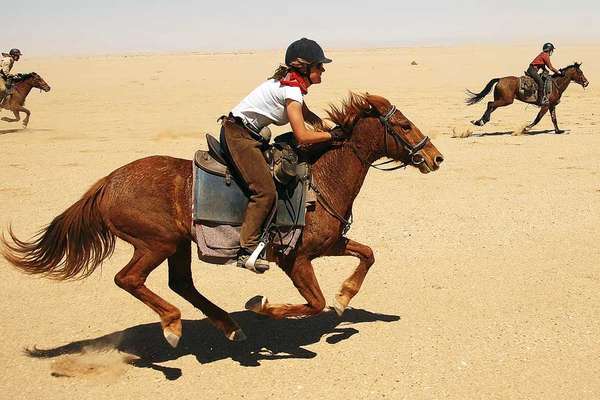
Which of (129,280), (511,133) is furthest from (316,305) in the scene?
(511,133)

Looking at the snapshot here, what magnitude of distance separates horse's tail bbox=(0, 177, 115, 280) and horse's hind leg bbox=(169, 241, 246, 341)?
1.98ft

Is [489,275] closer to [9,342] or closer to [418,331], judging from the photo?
[418,331]

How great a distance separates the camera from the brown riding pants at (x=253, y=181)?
5301 millimetres

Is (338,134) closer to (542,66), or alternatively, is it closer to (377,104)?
(377,104)

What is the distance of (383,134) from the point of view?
5734 millimetres

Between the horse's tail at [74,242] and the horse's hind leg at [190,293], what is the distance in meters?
0.60

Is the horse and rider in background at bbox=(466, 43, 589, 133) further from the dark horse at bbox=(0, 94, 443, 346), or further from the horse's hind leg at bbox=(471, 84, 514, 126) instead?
the dark horse at bbox=(0, 94, 443, 346)

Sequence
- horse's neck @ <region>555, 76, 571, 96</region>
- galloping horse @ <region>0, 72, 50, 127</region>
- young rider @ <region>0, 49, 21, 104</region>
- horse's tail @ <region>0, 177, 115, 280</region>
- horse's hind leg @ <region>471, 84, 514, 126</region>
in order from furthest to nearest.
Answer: galloping horse @ <region>0, 72, 50, 127</region> < young rider @ <region>0, 49, 21, 104</region> < horse's hind leg @ <region>471, 84, 514, 126</region> < horse's neck @ <region>555, 76, 571, 96</region> < horse's tail @ <region>0, 177, 115, 280</region>

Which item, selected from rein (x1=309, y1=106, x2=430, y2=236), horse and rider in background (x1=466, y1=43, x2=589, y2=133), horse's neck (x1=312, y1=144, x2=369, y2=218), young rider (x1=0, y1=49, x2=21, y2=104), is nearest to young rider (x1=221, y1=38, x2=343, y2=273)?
horse's neck (x1=312, y1=144, x2=369, y2=218)

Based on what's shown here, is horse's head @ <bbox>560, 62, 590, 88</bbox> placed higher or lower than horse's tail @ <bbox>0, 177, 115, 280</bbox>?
higher

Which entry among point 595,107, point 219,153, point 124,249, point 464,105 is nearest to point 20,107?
point 124,249

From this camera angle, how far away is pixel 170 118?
2338 centimetres

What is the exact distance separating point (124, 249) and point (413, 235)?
152 inches

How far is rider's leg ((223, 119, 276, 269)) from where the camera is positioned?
5.30 m
